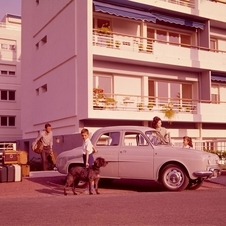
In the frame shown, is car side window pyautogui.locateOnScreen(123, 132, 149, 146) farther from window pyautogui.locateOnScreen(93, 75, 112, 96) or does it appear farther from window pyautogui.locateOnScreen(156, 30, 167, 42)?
window pyautogui.locateOnScreen(156, 30, 167, 42)

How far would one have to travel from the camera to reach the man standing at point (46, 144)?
14414mm

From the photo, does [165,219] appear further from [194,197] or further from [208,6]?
[208,6]

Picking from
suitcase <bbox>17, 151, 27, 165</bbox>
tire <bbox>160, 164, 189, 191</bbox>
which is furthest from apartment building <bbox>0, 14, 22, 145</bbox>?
tire <bbox>160, 164, 189, 191</bbox>

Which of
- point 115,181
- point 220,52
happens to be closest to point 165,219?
point 115,181

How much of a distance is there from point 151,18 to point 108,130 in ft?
34.7

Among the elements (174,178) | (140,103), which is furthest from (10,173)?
(140,103)

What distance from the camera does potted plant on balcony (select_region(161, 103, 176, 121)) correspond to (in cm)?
1927

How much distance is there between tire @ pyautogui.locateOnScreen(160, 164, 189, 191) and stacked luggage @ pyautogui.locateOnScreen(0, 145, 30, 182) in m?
5.00

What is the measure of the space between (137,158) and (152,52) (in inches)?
428

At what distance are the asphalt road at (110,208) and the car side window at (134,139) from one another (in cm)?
132


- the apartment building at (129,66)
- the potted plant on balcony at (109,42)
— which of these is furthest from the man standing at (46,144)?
the potted plant on balcony at (109,42)

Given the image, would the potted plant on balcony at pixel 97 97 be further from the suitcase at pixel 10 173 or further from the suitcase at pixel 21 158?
the suitcase at pixel 10 173

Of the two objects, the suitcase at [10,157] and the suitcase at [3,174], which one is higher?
the suitcase at [10,157]

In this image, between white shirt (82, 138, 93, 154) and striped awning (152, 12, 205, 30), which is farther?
striped awning (152, 12, 205, 30)
